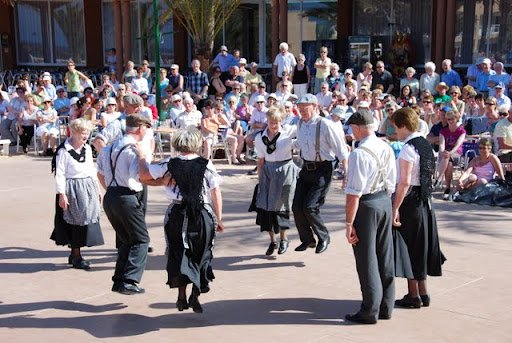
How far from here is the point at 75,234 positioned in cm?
753

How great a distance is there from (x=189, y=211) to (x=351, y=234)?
1.27 meters

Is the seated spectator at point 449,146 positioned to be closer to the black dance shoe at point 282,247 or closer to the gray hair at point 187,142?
the black dance shoe at point 282,247

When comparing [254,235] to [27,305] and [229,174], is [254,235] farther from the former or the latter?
[229,174]

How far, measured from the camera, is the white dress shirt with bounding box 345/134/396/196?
5543 millimetres

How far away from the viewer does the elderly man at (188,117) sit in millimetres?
14477

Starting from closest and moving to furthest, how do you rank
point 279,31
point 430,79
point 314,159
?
point 314,159 → point 430,79 → point 279,31

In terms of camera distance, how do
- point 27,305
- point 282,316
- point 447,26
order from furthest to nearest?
1. point 447,26
2. point 27,305
3. point 282,316

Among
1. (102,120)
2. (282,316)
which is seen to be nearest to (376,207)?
(282,316)

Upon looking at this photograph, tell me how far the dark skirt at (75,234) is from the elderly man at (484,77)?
34.3ft

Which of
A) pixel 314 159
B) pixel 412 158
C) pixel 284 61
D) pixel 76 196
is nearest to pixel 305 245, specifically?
pixel 314 159

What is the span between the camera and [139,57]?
26.1m

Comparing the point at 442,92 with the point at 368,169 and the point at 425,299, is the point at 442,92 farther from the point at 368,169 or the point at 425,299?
the point at 368,169

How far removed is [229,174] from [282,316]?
23.5 feet

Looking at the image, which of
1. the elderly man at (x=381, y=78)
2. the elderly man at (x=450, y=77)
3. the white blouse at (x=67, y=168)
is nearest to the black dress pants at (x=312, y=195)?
the white blouse at (x=67, y=168)
